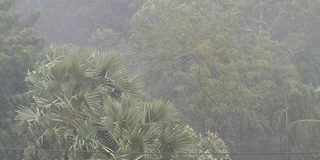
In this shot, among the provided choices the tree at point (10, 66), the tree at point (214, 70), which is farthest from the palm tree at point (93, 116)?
the tree at point (214, 70)

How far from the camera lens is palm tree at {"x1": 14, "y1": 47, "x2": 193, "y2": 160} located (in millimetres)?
9430

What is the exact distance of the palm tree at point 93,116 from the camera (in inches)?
371

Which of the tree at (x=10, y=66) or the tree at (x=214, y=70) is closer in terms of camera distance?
the tree at (x=10, y=66)

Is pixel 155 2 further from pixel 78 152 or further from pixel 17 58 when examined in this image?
pixel 78 152

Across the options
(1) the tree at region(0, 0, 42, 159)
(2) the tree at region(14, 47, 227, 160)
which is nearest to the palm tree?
(2) the tree at region(14, 47, 227, 160)

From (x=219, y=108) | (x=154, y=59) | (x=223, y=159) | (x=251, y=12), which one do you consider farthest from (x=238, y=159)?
(x=251, y=12)

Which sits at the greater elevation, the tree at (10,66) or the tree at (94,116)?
the tree at (94,116)

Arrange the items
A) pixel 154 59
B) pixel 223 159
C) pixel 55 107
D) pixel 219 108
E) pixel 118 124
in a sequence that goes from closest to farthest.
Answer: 1. pixel 118 124
2. pixel 55 107
3. pixel 223 159
4. pixel 219 108
5. pixel 154 59

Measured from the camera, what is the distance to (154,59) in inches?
715

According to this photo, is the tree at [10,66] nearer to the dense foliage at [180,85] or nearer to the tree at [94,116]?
the dense foliage at [180,85]

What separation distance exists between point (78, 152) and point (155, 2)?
35.6 feet

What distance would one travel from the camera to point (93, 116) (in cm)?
1002

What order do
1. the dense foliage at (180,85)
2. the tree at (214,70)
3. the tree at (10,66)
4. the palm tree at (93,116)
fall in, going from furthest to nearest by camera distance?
the tree at (214,70) < the tree at (10,66) < the dense foliage at (180,85) < the palm tree at (93,116)

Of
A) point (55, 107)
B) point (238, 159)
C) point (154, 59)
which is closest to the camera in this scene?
point (55, 107)
